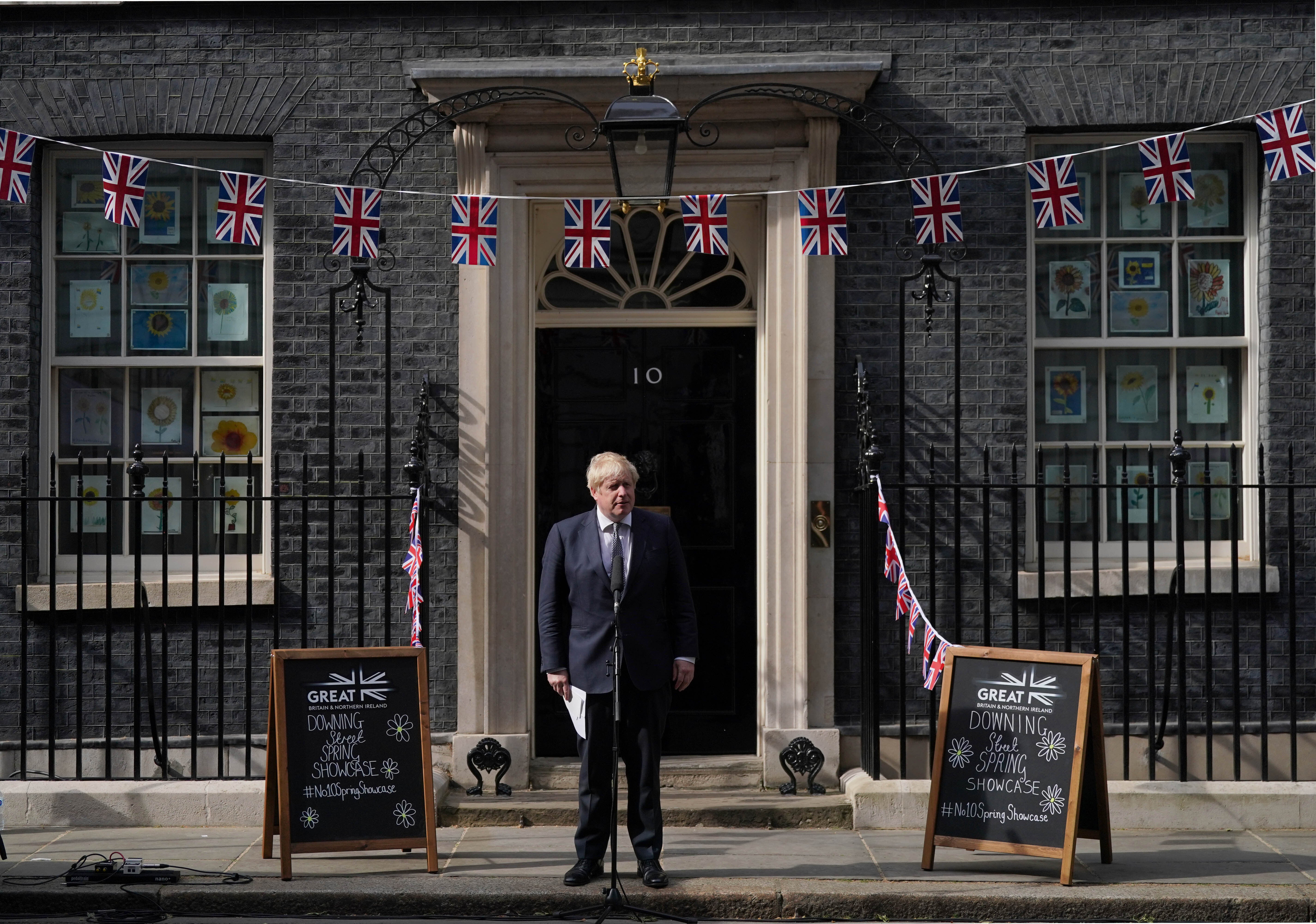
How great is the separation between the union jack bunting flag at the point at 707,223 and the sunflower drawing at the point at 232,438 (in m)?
2.82

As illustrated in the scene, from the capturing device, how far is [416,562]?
23.5 feet

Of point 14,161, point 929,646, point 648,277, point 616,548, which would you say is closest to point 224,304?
point 14,161

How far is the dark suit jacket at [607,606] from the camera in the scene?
6.02m

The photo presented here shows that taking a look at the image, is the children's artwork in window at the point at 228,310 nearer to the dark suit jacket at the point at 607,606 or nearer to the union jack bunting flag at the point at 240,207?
the union jack bunting flag at the point at 240,207

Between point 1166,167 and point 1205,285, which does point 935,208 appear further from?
point 1205,285

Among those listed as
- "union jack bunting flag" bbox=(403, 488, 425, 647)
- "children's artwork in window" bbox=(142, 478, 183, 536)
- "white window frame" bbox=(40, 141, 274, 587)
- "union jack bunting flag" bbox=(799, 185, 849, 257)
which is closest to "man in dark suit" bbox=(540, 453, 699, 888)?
"union jack bunting flag" bbox=(403, 488, 425, 647)

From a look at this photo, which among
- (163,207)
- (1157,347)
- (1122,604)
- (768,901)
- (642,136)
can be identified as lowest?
(768,901)

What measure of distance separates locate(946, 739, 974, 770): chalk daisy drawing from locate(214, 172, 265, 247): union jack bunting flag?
13.8 ft

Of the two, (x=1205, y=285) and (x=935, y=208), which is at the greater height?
(x=935, y=208)

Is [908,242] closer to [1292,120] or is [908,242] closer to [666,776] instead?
[1292,120]

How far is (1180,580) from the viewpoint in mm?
7074

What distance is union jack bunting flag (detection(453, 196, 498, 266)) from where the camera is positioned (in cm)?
730

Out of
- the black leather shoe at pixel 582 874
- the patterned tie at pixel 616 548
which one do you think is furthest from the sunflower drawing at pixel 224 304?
the black leather shoe at pixel 582 874

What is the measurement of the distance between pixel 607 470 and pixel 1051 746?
224 centimetres
